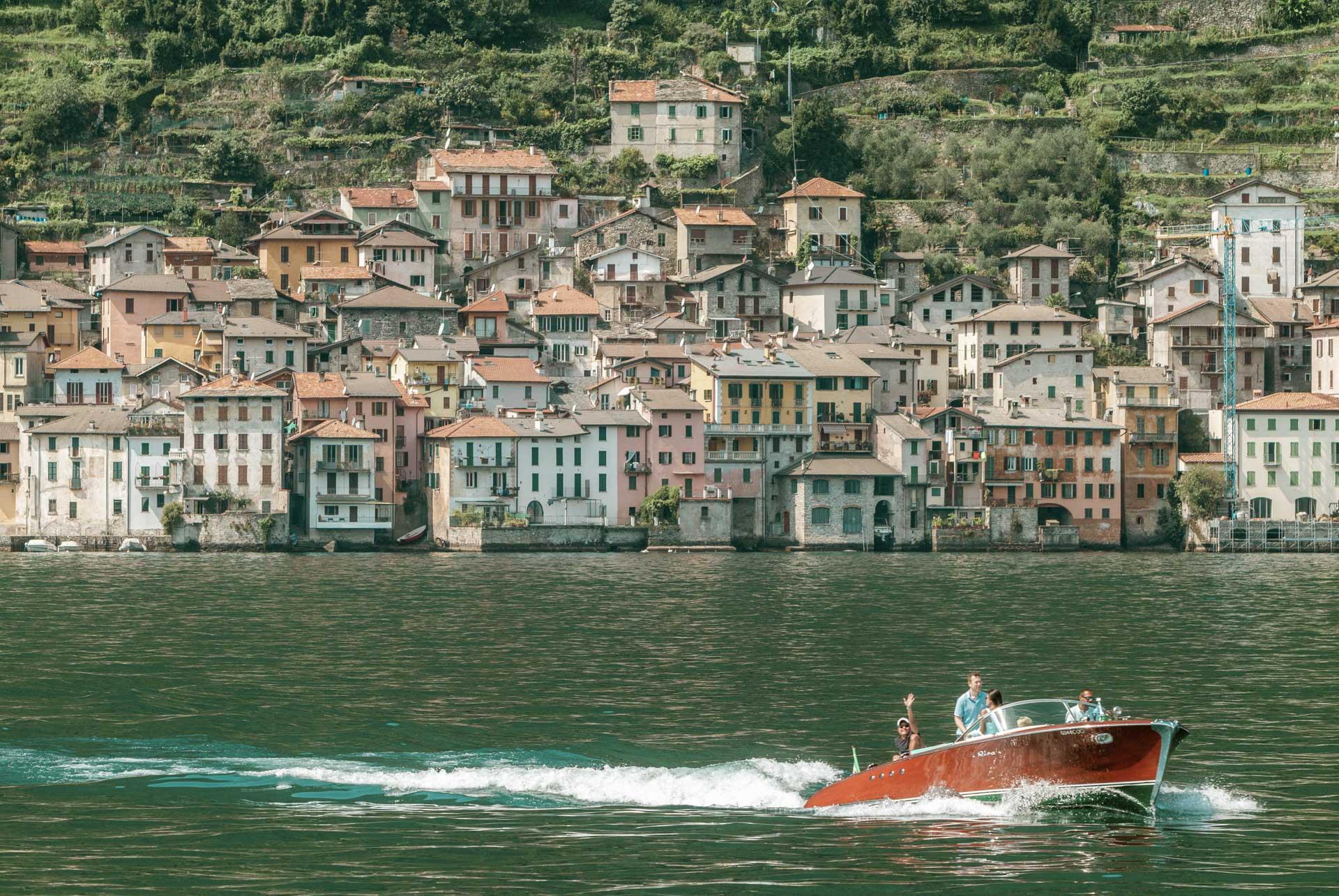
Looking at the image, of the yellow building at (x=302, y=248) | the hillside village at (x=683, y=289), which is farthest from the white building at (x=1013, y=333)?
the yellow building at (x=302, y=248)

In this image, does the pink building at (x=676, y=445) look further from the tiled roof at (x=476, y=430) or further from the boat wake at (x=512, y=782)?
the boat wake at (x=512, y=782)

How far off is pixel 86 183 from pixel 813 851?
100.0 m

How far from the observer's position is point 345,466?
95.6 m

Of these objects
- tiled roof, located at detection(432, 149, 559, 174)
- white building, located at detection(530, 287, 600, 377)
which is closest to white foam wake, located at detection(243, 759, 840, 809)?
white building, located at detection(530, 287, 600, 377)

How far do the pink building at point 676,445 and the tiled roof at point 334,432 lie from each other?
503 inches

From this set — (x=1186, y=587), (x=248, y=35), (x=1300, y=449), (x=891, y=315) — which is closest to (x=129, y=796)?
(x=1186, y=587)

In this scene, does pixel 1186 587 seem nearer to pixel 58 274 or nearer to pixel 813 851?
pixel 813 851

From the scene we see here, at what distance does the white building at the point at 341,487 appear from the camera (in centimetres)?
9538

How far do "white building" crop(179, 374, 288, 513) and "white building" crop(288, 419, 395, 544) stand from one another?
1.58 metres

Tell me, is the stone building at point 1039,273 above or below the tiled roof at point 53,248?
below

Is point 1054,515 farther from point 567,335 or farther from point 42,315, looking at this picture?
point 42,315

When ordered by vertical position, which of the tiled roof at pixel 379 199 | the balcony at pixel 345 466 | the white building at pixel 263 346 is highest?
the tiled roof at pixel 379 199

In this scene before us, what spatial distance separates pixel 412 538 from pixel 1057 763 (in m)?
67.0

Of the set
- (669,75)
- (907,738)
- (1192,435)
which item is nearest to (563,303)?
(669,75)
